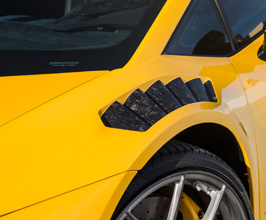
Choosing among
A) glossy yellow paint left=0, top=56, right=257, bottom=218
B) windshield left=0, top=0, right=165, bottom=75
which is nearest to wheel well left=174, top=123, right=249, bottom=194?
glossy yellow paint left=0, top=56, right=257, bottom=218

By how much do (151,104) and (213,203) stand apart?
568mm

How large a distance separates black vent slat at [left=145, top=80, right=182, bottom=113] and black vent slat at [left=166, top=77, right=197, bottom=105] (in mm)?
26

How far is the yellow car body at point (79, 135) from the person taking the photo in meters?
1.14

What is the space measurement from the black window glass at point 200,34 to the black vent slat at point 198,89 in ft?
0.60

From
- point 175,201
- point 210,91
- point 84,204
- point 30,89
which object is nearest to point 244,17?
point 210,91

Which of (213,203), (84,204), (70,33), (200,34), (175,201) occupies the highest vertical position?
(70,33)

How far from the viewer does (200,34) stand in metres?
1.90

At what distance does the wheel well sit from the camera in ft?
5.67

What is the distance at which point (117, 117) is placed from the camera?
1329mm

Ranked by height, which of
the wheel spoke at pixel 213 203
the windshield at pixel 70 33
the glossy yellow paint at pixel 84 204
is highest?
the windshield at pixel 70 33

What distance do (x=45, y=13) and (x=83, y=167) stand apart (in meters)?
1.00

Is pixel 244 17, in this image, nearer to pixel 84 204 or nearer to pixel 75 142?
pixel 75 142

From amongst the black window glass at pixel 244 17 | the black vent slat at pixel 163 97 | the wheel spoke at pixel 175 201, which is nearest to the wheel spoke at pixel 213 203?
the wheel spoke at pixel 175 201

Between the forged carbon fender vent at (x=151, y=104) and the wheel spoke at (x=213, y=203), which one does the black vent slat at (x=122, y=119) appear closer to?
the forged carbon fender vent at (x=151, y=104)
